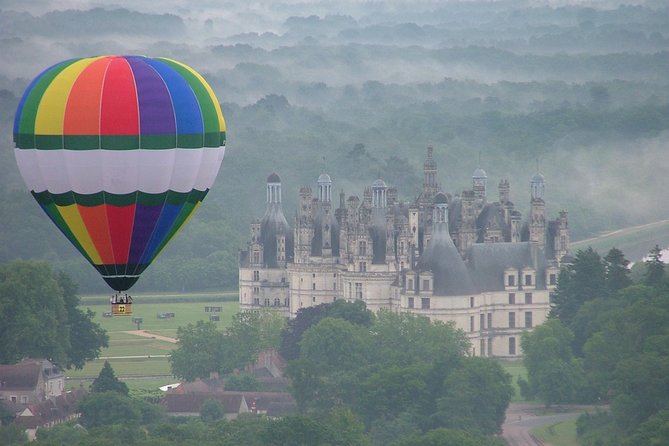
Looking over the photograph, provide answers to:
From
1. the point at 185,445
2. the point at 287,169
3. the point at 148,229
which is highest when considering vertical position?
the point at 287,169

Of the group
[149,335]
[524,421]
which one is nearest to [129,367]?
[149,335]

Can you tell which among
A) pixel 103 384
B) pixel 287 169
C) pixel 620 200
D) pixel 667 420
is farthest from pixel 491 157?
pixel 667 420

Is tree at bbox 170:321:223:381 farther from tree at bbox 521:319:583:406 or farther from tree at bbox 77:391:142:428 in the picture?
tree at bbox 521:319:583:406

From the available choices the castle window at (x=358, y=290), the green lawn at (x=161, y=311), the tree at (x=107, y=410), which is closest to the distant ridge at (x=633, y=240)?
the green lawn at (x=161, y=311)

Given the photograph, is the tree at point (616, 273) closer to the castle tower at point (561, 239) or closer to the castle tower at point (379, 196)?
the castle tower at point (561, 239)

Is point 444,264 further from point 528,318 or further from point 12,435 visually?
point 12,435

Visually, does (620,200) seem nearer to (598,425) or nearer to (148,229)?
(598,425)
